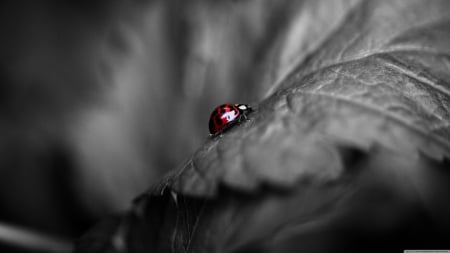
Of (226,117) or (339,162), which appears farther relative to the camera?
(226,117)

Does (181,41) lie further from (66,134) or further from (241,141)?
(241,141)

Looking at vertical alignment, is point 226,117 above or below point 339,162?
above

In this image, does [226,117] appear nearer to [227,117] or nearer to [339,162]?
[227,117]

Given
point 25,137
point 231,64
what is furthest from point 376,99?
point 25,137

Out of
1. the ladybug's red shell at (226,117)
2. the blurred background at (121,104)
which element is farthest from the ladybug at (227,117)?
the blurred background at (121,104)

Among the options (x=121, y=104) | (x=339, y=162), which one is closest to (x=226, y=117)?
(x=339, y=162)

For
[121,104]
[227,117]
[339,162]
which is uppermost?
[121,104]

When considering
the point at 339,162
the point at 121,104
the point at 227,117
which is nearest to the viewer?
the point at 339,162

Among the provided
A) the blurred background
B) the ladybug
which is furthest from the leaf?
the blurred background
